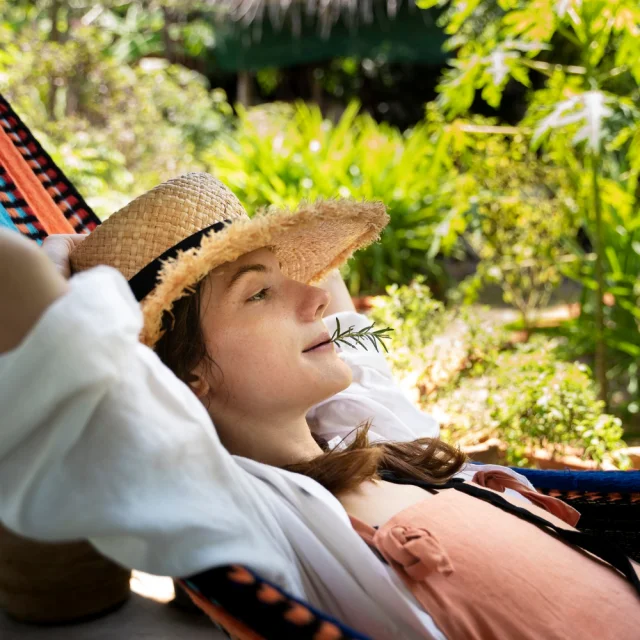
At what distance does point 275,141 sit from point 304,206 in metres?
6.86

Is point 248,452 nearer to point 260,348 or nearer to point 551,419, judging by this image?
point 260,348

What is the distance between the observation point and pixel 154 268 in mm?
1443

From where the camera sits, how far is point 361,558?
1278 mm

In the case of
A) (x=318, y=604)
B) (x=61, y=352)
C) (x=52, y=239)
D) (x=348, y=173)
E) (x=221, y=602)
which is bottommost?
(x=348, y=173)

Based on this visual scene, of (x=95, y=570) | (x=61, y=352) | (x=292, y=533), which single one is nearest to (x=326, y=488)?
(x=292, y=533)

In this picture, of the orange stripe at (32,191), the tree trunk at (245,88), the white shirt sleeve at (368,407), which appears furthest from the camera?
the tree trunk at (245,88)

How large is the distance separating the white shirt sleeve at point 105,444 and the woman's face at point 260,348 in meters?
0.38

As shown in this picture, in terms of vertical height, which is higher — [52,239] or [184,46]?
[52,239]

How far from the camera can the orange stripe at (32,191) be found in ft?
7.11

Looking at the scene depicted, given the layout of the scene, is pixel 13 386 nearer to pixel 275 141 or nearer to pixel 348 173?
pixel 348 173

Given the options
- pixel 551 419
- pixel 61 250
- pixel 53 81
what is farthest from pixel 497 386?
pixel 53 81

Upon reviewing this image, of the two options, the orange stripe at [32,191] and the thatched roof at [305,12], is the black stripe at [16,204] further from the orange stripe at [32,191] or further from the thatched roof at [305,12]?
the thatched roof at [305,12]

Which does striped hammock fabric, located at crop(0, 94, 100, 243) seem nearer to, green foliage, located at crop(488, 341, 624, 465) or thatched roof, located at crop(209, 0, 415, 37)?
green foliage, located at crop(488, 341, 624, 465)

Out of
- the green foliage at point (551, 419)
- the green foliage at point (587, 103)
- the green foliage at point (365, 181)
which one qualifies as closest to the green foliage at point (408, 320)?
the green foliage at point (551, 419)
